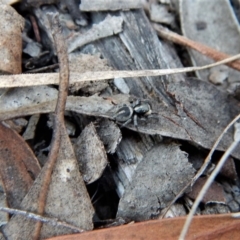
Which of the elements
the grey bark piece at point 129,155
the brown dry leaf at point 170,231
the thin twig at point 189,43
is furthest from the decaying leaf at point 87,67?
the brown dry leaf at point 170,231

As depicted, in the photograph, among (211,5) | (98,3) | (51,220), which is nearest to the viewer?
(51,220)

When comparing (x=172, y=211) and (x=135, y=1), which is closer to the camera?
(x=172, y=211)

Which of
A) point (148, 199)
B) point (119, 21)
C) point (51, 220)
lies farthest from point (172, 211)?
point (119, 21)

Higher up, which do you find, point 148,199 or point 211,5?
point 211,5

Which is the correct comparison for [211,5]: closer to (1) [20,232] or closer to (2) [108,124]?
(2) [108,124]

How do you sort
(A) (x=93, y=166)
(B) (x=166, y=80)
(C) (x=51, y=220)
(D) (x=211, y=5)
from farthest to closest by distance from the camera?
1. (D) (x=211, y=5)
2. (B) (x=166, y=80)
3. (A) (x=93, y=166)
4. (C) (x=51, y=220)

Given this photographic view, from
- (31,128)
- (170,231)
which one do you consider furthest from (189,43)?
(170,231)

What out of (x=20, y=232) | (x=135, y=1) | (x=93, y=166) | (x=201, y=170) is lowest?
(x=20, y=232)

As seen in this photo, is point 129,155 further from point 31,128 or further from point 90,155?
point 31,128
